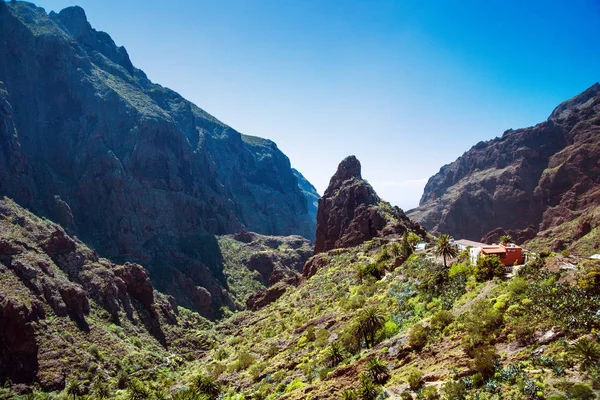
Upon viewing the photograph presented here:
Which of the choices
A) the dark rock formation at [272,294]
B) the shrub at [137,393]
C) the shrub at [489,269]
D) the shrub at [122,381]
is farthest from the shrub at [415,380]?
the dark rock formation at [272,294]

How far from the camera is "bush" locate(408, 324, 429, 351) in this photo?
26.2 meters

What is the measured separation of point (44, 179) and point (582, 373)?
A: 140 m

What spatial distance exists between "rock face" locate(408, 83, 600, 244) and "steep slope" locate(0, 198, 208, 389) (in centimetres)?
13041

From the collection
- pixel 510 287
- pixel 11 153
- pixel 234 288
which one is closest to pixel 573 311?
pixel 510 287

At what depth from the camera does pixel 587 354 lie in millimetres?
16672

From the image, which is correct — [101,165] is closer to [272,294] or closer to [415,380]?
[272,294]

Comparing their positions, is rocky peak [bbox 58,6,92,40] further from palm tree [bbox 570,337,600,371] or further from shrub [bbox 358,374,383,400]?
palm tree [bbox 570,337,600,371]

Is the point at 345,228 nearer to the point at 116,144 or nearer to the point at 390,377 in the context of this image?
the point at 390,377

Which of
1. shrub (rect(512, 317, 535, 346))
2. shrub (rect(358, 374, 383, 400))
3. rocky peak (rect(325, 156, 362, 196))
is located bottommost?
shrub (rect(358, 374, 383, 400))

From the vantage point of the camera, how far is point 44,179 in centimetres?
11719

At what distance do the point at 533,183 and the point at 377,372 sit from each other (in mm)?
169376

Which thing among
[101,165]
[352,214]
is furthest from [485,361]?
[101,165]

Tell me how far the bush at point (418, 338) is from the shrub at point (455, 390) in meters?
6.84

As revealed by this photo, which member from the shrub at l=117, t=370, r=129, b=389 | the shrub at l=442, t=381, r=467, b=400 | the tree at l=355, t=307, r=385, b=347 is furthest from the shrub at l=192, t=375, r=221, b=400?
the shrub at l=442, t=381, r=467, b=400
